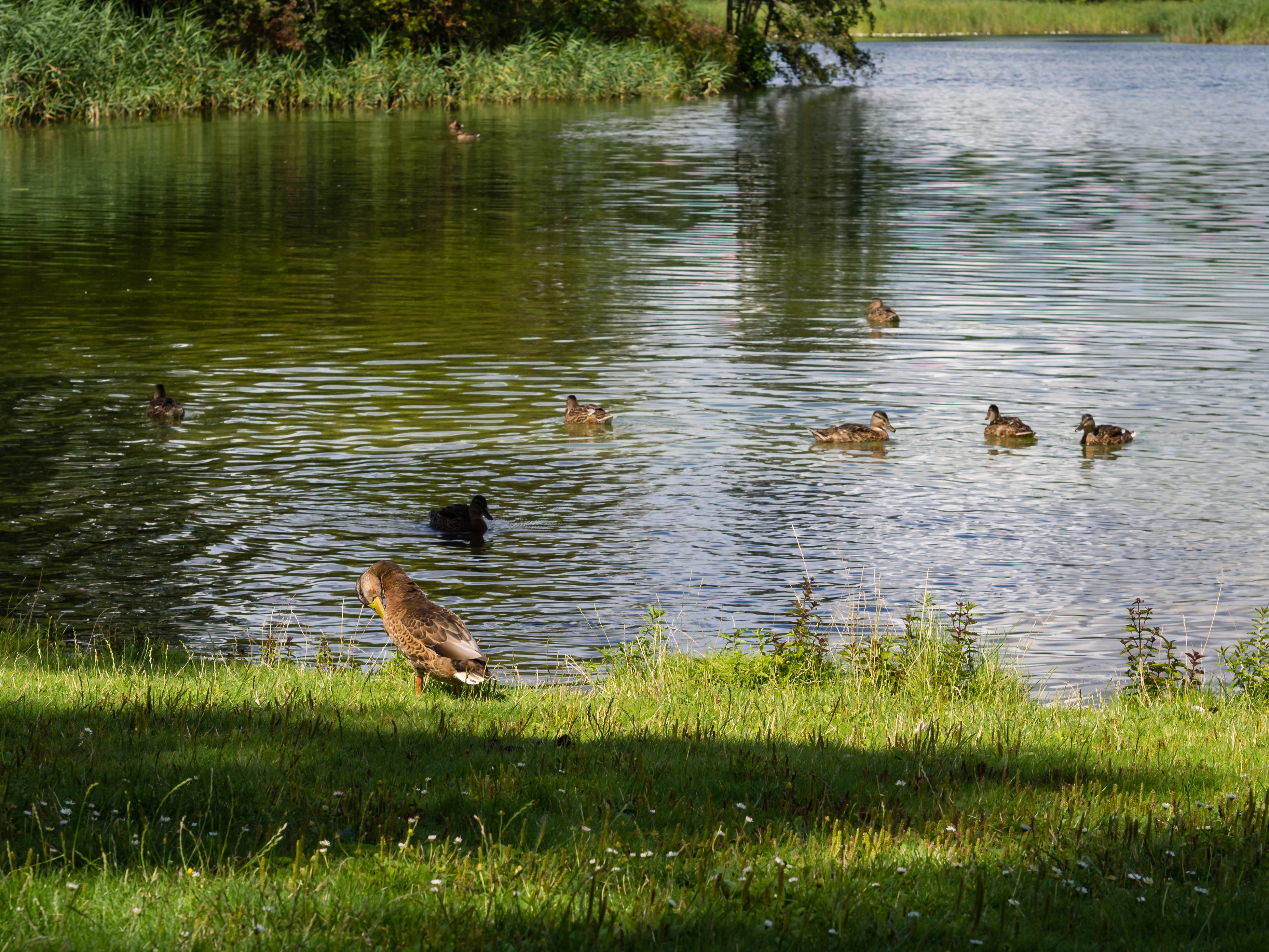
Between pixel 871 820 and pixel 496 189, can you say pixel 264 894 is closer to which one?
pixel 871 820

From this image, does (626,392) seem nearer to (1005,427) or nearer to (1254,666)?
(1005,427)

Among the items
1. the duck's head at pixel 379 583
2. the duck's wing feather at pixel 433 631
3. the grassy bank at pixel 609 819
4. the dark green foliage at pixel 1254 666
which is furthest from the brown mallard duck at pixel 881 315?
the duck's wing feather at pixel 433 631

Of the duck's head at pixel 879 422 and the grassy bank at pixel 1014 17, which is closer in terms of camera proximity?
the duck's head at pixel 879 422

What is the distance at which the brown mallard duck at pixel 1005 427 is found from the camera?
18984 mm

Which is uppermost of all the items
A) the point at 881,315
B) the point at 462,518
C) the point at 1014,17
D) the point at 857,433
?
the point at 1014,17

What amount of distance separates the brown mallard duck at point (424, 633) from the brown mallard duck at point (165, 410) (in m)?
9.93

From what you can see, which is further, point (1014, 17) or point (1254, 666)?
point (1014, 17)

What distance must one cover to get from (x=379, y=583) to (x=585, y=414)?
8994mm

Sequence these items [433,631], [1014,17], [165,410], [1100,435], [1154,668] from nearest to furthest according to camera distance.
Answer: [433,631] → [1154,668] → [1100,435] → [165,410] → [1014,17]

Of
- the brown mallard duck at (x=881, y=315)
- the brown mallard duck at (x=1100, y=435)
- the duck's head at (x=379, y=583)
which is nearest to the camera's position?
the duck's head at (x=379, y=583)

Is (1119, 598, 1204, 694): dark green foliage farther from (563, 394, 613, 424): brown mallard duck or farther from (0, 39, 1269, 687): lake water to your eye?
(563, 394, 613, 424): brown mallard duck

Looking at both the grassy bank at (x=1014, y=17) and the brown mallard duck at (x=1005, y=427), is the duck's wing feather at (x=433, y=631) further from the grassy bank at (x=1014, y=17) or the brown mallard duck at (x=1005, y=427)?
the grassy bank at (x=1014, y=17)

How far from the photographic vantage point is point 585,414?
19.3 metres

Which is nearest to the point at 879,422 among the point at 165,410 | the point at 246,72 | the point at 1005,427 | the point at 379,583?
the point at 1005,427
